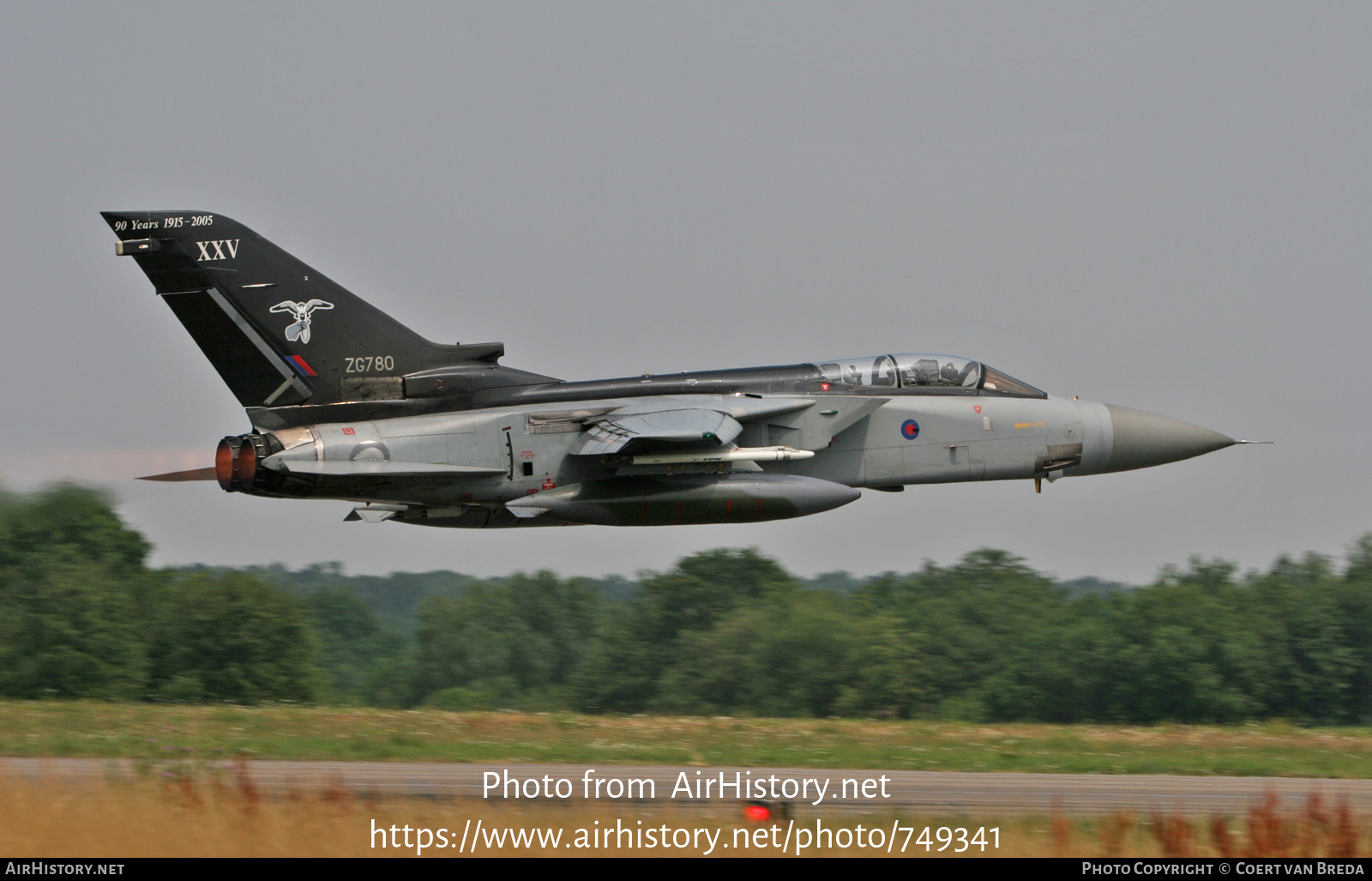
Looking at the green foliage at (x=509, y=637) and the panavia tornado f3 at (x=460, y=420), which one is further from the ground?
the panavia tornado f3 at (x=460, y=420)

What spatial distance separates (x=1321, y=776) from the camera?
1784 centimetres

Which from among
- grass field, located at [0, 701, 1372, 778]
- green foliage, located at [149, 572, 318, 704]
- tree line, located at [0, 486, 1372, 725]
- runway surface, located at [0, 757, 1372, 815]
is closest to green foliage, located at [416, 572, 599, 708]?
tree line, located at [0, 486, 1372, 725]

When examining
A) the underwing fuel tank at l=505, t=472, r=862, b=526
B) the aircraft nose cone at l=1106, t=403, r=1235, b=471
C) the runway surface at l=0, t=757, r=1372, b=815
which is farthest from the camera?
the aircraft nose cone at l=1106, t=403, r=1235, b=471

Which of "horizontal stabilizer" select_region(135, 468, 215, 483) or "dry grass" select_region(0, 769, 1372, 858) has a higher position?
"horizontal stabilizer" select_region(135, 468, 215, 483)

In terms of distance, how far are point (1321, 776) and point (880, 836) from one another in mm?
9045

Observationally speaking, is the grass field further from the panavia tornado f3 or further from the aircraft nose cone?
the aircraft nose cone

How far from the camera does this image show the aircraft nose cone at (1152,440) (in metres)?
20.1

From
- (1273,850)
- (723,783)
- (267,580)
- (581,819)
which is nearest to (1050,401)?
(723,783)

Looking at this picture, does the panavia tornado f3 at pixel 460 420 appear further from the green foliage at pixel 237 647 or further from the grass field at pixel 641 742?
the green foliage at pixel 237 647

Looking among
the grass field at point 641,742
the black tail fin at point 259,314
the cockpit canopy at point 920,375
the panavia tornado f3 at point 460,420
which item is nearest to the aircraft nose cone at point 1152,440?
the cockpit canopy at point 920,375

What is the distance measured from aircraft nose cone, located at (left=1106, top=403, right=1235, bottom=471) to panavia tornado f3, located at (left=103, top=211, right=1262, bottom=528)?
345 centimetres

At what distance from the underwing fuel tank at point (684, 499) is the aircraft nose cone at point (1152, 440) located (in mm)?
4820

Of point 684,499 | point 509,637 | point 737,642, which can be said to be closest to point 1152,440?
point 684,499

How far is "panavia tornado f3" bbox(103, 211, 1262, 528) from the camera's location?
57.4 feet
